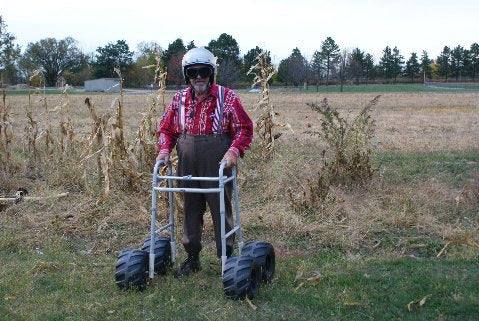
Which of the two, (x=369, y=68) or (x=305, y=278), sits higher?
(x=369, y=68)

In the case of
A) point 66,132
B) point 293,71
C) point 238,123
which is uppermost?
point 293,71

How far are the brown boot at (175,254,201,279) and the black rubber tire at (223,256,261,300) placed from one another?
2.42ft

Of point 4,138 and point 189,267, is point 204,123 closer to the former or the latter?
point 189,267

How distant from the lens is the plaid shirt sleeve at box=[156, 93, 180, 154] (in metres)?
5.21

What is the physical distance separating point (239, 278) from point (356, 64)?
79905 millimetres

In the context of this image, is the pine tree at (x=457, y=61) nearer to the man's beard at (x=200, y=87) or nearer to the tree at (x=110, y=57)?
the tree at (x=110, y=57)

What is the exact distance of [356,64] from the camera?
8194 cm

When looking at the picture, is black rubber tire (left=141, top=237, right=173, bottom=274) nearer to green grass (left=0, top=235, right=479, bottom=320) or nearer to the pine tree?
green grass (left=0, top=235, right=479, bottom=320)

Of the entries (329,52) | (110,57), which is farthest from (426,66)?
(110,57)

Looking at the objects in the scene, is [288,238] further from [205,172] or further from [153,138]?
[153,138]

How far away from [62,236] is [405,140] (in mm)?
9259

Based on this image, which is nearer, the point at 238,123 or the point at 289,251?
the point at 238,123

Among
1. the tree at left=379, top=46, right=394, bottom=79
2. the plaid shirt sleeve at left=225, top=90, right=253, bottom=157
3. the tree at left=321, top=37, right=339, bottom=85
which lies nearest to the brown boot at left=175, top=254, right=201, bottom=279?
the plaid shirt sleeve at left=225, top=90, right=253, bottom=157

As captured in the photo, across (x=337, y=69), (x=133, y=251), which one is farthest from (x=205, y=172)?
(x=337, y=69)
